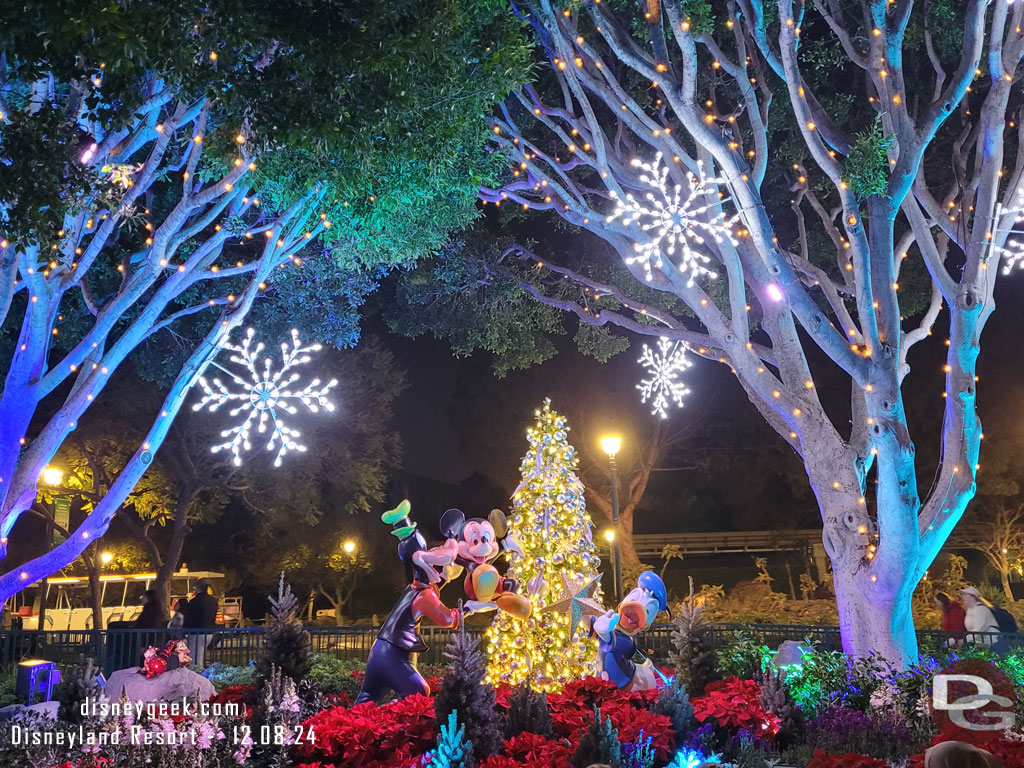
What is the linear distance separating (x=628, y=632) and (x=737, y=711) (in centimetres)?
236

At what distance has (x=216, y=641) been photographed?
16062mm

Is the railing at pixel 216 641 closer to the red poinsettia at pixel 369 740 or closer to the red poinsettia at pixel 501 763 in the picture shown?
the red poinsettia at pixel 369 740

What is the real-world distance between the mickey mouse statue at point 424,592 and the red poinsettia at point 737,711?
2.65 meters

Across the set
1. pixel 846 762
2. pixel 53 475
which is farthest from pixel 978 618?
pixel 53 475

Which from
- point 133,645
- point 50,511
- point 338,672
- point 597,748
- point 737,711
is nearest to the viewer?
point 597,748

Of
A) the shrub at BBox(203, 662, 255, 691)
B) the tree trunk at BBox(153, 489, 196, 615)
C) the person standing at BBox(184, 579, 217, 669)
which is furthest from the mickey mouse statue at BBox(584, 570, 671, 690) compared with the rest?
the tree trunk at BBox(153, 489, 196, 615)

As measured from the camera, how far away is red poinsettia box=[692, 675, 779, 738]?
6.54 m

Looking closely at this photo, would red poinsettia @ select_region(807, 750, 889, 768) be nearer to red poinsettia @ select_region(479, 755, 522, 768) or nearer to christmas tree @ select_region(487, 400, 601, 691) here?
red poinsettia @ select_region(479, 755, 522, 768)

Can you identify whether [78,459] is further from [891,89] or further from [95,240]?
[891,89]

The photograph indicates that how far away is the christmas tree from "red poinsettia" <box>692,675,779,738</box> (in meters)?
4.21

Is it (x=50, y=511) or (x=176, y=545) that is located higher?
(x=50, y=511)

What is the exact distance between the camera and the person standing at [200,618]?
1406 cm

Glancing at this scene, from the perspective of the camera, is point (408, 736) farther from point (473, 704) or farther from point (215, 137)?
point (215, 137)

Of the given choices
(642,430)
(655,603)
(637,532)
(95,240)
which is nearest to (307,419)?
(642,430)
